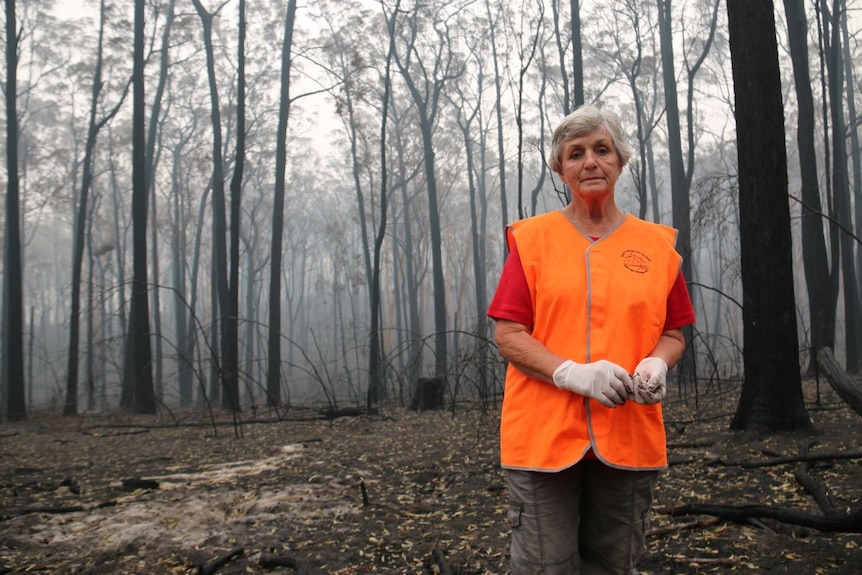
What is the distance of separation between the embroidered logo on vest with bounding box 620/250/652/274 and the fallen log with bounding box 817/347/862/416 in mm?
1634

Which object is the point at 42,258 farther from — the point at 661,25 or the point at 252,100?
the point at 661,25

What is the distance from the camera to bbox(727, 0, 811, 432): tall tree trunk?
4.83 m

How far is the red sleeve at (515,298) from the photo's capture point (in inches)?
66.1

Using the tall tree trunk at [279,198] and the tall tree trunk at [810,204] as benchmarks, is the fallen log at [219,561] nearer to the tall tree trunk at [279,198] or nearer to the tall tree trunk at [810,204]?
the tall tree trunk at [810,204]

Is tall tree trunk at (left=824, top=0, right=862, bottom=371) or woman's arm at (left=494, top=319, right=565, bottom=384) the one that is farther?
tall tree trunk at (left=824, top=0, right=862, bottom=371)

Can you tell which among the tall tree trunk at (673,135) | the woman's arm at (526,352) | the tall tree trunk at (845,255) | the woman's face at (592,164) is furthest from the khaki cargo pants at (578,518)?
the tall tree trunk at (845,255)

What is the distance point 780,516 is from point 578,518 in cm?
175

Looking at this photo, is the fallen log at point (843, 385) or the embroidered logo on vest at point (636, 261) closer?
the embroidered logo on vest at point (636, 261)

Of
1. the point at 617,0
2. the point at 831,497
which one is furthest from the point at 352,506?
the point at 617,0

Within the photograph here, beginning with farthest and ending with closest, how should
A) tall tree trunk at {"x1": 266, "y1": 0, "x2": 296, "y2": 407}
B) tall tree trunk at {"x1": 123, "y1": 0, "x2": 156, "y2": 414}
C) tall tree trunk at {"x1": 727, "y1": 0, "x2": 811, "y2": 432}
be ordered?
tall tree trunk at {"x1": 266, "y1": 0, "x2": 296, "y2": 407} → tall tree trunk at {"x1": 123, "y1": 0, "x2": 156, "y2": 414} → tall tree trunk at {"x1": 727, "y1": 0, "x2": 811, "y2": 432}

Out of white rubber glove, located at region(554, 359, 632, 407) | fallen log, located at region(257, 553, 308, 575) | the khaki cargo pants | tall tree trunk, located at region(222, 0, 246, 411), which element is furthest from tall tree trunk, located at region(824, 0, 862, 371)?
white rubber glove, located at region(554, 359, 632, 407)

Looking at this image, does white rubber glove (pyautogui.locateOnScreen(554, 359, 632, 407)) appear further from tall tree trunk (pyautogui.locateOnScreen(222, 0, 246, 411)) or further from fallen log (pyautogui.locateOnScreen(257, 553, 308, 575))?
tall tree trunk (pyautogui.locateOnScreen(222, 0, 246, 411))

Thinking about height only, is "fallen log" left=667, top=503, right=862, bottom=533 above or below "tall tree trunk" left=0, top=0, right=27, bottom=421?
below

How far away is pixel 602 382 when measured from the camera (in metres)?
1.43
